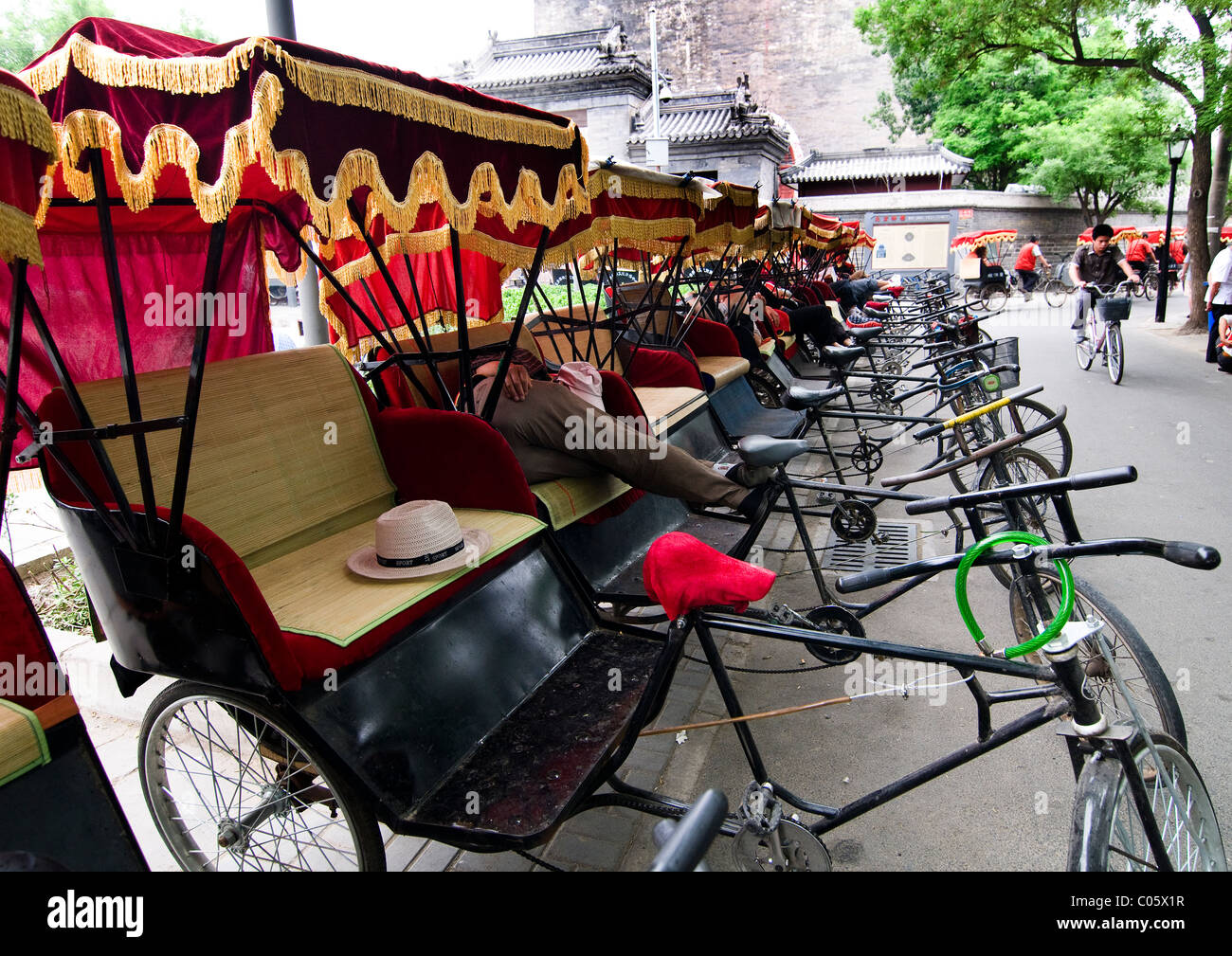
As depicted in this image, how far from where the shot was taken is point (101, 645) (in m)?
3.59

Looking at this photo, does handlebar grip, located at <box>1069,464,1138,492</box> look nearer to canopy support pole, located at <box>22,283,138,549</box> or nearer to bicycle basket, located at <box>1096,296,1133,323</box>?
canopy support pole, located at <box>22,283,138,549</box>

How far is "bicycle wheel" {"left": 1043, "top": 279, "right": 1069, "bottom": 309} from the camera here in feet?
79.9

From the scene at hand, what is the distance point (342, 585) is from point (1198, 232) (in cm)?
1580

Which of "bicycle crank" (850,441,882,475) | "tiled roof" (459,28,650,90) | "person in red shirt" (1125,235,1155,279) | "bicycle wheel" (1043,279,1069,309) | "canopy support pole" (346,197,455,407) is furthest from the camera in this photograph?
"bicycle wheel" (1043,279,1069,309)

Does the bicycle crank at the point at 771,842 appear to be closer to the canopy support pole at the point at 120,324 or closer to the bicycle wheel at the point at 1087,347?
the canopy support pole at the point at 120,324

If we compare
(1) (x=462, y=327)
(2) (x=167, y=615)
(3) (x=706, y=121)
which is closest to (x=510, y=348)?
(1) (x=462, y=327)

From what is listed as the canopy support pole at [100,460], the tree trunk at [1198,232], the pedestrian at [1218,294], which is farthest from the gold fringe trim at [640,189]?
the tree trunk at [1198,232]

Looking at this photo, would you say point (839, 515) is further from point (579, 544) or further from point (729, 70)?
point (729, 70)

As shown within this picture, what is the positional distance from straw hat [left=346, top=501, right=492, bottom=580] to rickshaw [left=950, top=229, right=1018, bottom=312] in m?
20.5

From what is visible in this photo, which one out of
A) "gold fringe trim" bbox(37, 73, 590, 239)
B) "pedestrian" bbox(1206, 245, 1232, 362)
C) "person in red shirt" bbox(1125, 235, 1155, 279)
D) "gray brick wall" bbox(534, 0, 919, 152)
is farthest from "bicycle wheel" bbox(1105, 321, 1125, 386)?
"gray brick wall" bbox(534, 0, 919, 152)

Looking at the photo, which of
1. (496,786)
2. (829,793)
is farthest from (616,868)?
(829,793)

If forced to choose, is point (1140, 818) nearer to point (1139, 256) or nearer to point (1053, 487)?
point (1053, 487)

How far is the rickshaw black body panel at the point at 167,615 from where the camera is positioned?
215cm
